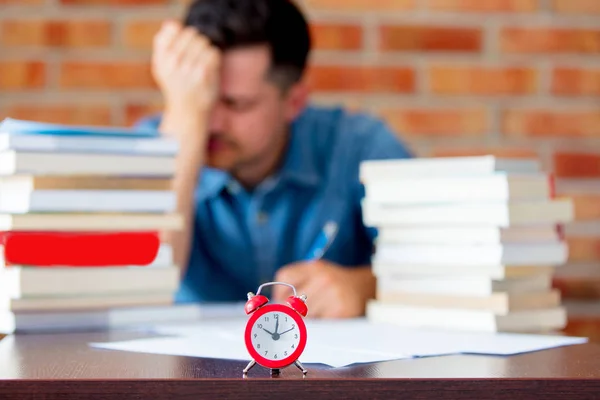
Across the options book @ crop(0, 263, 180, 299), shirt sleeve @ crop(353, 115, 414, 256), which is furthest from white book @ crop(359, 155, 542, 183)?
shirt sleeve @ crop(353, 115, 414, 256)

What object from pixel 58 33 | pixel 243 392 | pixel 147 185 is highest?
pixel 58 33

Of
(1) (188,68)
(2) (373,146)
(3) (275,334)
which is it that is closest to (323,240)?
(2) (373,146)

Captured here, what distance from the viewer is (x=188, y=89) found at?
5.63 ft

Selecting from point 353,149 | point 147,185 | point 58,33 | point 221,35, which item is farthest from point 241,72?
point 147,185

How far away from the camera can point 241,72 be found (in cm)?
180

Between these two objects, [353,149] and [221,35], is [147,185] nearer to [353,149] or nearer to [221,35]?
[221,35]

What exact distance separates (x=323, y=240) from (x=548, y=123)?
696 millimetres

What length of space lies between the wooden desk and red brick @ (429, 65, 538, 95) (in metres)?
1.39

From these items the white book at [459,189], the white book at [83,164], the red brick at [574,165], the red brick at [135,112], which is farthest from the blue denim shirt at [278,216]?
the white book at [83,164]

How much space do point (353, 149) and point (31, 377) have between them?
50.7 inches

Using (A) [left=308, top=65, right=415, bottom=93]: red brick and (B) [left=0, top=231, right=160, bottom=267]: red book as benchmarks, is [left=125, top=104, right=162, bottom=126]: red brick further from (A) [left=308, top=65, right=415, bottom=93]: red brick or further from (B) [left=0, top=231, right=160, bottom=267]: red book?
(B) [left=0, top=231, right=160, bottom=267]: red book

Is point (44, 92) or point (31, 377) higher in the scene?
point (44, 92)

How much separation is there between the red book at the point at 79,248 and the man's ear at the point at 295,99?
34.6 inches

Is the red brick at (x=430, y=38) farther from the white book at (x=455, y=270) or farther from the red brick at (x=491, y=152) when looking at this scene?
the white book at (x=455, y=270)
